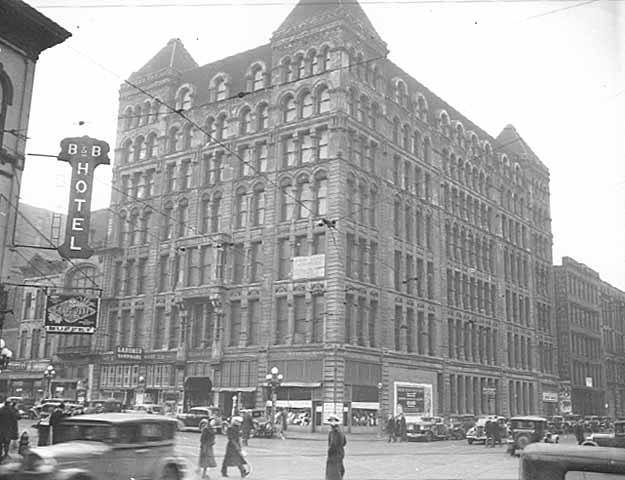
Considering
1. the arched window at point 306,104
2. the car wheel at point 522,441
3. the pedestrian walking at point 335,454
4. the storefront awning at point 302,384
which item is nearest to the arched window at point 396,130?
the arched window at point 306,104

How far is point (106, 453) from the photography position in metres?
8.08

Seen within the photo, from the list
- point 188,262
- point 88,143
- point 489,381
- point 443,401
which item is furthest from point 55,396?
point 489,381

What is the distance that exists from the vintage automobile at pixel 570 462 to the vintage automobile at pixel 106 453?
4671mm

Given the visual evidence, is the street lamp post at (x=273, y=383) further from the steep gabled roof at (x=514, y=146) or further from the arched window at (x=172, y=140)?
the steep gabled roof at (x=514, y=146)

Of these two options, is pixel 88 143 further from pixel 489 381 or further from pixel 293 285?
pixel 489 381

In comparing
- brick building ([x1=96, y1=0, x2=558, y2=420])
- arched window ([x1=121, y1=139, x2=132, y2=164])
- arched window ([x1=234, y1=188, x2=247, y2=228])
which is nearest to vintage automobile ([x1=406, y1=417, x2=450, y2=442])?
brick building ([x1=96, y1=0, x2=558, y2=420])

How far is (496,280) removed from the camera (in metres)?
43.5

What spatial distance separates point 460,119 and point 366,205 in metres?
12.2

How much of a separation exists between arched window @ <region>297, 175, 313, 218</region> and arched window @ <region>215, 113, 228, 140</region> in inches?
156

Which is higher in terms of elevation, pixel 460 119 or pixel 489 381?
pixel 460 119

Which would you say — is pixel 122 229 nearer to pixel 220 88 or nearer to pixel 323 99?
pixel 220 88

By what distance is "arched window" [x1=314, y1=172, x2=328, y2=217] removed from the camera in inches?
1232

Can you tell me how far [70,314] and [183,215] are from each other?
18340 mm

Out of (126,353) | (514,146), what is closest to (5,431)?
Result: (126,353)
